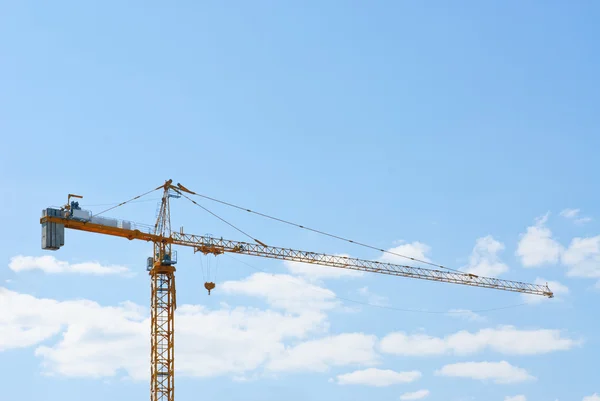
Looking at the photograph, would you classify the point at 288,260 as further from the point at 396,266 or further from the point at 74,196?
the point at 74,196

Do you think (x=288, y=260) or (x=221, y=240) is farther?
(x=288, y=260)

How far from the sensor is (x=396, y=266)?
582 ft

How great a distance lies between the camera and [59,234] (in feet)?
390

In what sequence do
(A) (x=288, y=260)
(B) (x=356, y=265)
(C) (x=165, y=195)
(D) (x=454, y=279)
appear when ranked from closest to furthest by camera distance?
(C) (x=165, y=195)
(A) (x=288, y=260)
(B) (x=356, y=265)
(D) (x=454, y=279)

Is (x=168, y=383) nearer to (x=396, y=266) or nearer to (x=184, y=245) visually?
(x=184, y=245)

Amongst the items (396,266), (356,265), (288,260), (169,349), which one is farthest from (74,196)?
(396,266)

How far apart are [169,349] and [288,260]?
34368mm

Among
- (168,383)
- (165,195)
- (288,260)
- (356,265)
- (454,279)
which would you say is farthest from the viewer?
(454,279)

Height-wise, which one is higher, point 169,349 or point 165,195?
point 165,195

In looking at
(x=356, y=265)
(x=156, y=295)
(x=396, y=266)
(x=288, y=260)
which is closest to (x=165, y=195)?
(x=156, y=295)

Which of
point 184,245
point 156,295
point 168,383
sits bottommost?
point 168,383

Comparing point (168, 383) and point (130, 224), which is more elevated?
point (130, 224)

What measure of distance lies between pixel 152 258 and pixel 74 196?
57.9 ft

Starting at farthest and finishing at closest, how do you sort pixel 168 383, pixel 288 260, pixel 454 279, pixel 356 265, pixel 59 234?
pixel 454 279
pixel 356 265
pixel 288 260
pixel 168 383
pixel 59 234
